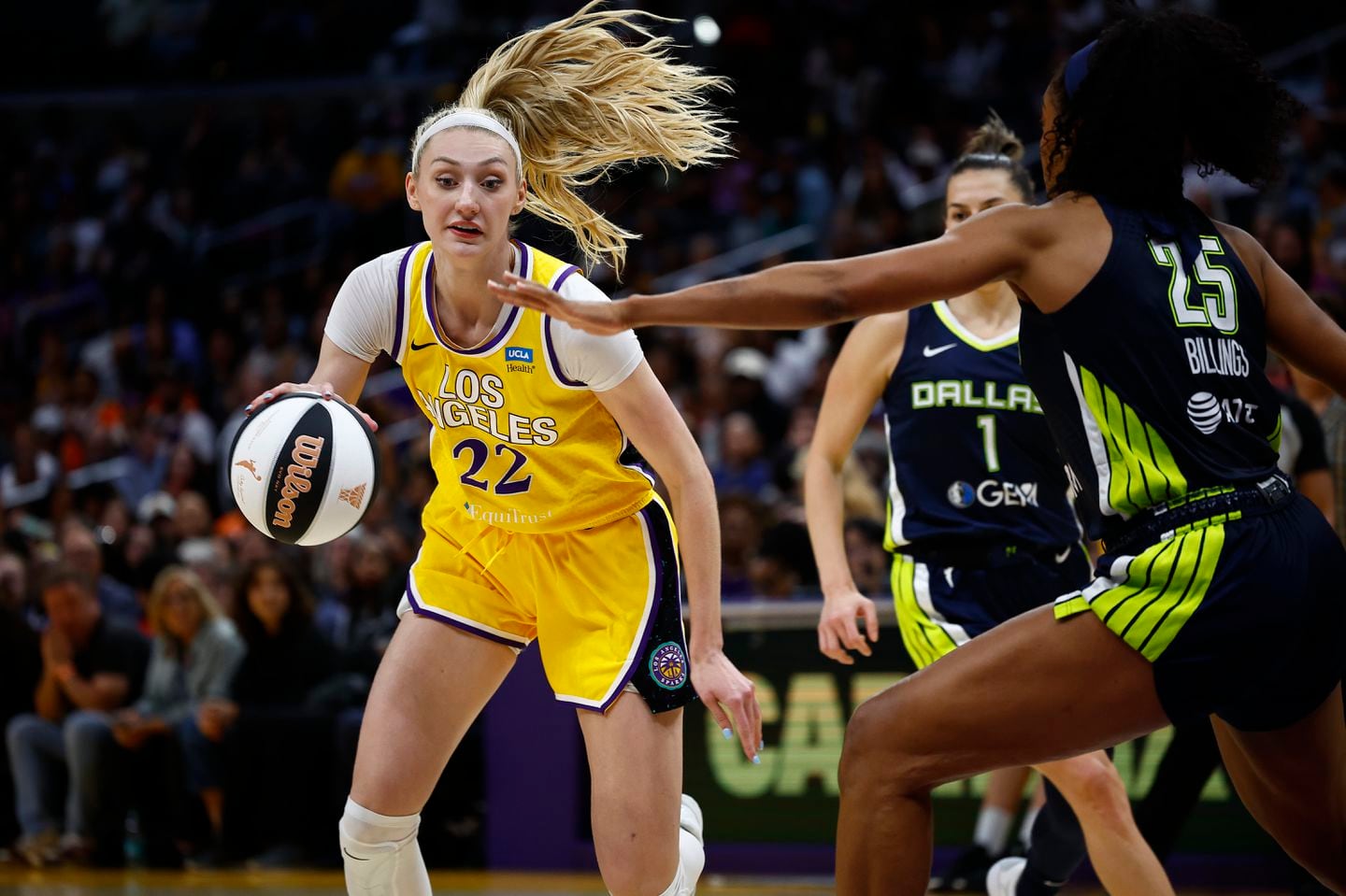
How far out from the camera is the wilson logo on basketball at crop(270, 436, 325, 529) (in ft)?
12.1

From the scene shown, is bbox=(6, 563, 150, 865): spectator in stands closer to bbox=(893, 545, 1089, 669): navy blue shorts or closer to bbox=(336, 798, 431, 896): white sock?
bbox=(336, 798, 431, 896): white sock

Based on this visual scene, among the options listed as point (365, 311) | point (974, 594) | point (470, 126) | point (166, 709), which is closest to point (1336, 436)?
point (974, 594)

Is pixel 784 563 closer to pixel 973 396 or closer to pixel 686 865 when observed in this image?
pixel 973 396

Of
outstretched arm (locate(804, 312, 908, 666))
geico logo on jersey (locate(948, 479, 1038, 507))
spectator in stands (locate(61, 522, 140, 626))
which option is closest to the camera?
A: outstretched arm (locate(804, 312, 908, 666))

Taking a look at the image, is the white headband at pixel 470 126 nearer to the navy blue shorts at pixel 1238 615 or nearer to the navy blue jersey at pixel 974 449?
the navy blue jersey at pixel 974 449

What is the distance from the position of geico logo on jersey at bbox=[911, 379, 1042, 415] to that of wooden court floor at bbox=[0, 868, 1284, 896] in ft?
9.23

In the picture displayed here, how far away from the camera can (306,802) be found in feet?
25.2

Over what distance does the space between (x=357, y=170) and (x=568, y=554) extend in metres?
11.7

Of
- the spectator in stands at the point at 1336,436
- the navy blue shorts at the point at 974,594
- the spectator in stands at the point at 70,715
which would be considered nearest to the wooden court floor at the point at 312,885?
the spectator in stands at the point at 70,715

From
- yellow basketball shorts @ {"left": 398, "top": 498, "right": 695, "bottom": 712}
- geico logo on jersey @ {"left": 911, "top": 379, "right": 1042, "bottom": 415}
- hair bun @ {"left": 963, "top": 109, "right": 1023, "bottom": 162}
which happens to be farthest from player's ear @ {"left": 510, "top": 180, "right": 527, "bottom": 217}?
hair bun @ {"left": 963, "top": 109, "right": 1023, "bottom": 162}

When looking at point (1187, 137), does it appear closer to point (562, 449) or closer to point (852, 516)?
point (562, 449)

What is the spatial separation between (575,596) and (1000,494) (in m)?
1.43

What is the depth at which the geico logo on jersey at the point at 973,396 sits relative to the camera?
4.66 meters

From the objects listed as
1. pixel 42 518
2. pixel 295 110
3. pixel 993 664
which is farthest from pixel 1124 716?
pixel 295 110
